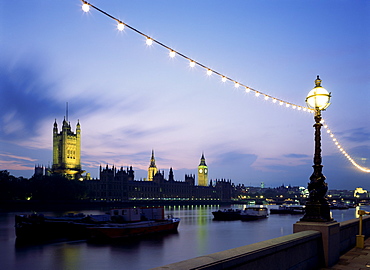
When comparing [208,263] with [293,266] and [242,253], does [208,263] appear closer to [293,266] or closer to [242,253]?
[242,253]

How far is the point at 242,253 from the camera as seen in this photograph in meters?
4.69

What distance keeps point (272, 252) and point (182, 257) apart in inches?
945

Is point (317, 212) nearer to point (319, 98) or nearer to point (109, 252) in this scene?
point (319, 98)

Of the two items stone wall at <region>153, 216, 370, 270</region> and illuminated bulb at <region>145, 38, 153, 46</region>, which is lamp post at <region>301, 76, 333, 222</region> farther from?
illuminated bulb at <region>145, 38, 153, 46</region>

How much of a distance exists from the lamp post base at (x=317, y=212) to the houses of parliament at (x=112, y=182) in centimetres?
11048

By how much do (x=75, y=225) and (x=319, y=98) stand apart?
3493cm

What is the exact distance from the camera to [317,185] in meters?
8.52

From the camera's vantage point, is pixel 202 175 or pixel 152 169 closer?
pixel 152 169

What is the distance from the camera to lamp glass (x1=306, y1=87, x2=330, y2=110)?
873cm

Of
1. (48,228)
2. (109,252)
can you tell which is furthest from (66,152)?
(109,252)

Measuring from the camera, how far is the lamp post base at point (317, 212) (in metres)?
8.10

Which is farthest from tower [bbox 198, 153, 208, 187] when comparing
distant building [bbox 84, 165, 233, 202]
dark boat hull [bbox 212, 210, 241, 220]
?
dark boat hull [bbox 212, 210, 241, 220]

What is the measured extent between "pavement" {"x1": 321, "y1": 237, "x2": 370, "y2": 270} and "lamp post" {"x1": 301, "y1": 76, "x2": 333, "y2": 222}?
0.90m

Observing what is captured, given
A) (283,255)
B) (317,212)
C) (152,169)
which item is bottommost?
(283,255)
